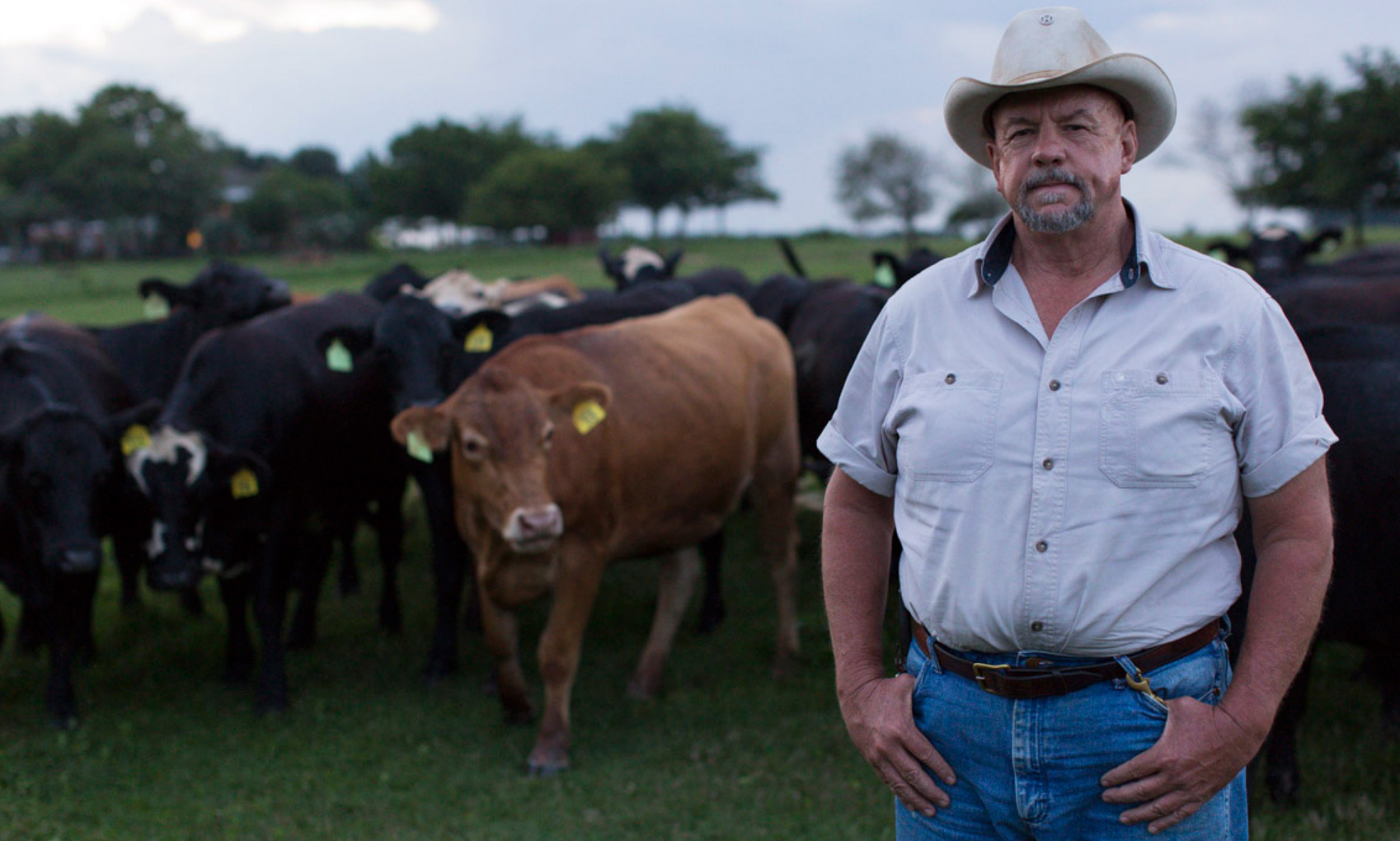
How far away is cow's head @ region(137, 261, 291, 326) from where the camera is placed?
897cm

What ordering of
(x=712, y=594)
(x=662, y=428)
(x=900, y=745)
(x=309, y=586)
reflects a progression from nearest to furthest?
(x=900, y=745), (x=662, y=428), (x=309, y=586), (x=712, y=594)

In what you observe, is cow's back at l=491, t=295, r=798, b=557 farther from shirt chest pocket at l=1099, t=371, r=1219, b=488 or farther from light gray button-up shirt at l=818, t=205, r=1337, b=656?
shirt chest pocket at l=1099, t=371, r=1219, b=488

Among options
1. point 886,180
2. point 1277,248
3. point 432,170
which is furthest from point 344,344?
point 432,170

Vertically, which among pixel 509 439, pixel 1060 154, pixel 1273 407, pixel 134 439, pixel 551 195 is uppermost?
pixel 551 195

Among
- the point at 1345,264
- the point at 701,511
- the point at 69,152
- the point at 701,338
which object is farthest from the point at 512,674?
the point at 69,152

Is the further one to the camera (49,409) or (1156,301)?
(49,409)

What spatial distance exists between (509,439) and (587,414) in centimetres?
39

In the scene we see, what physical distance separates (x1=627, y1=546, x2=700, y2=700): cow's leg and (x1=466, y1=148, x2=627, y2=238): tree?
66.0 meters

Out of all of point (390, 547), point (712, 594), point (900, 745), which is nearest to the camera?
point (900, 745)

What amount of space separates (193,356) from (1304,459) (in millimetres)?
5972

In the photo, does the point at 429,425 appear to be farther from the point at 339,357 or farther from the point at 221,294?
the point at 221,294

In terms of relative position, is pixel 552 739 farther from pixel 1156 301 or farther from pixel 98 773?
pixel 1156 301

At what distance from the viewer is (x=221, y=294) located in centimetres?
904

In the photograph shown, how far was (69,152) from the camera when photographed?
3068 inches
